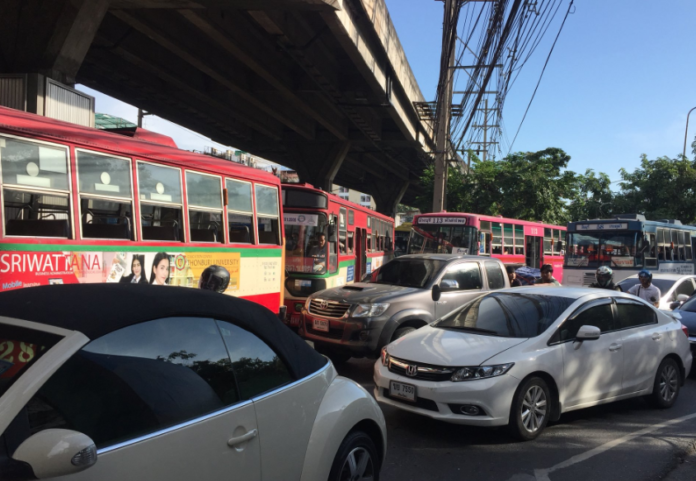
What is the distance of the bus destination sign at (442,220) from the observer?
63.7 ft

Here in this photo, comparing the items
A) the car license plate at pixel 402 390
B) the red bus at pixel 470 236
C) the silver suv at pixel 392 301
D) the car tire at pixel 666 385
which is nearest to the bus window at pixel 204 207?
the silver suv at pixel 392 301

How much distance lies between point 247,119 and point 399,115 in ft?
21.0

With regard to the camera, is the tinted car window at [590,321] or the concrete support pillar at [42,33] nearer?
the tinted car window at [590,321]

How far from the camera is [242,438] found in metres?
2.70

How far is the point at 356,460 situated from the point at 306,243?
8685mm

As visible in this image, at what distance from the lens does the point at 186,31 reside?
51.7ft

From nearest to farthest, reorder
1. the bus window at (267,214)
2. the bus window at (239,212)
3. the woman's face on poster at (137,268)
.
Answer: the woman's face on poster at (137,268) → the bus window at (239,212) → the bus window at (267,214)

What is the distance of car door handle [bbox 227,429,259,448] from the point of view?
8.68 ft

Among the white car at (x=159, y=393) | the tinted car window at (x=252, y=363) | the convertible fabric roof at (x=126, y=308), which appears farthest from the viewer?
the tinted car window at (x=252, y=363)

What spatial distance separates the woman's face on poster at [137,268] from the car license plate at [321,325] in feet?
8.29

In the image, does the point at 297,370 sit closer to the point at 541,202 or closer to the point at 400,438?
the point at 400,438

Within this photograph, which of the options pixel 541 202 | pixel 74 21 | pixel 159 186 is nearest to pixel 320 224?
pixel 159 186

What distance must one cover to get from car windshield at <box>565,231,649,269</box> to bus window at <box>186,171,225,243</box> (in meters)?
13.1

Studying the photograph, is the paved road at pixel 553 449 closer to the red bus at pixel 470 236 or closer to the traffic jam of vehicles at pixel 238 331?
the traffic jam of vehicles at pixel 238 331
